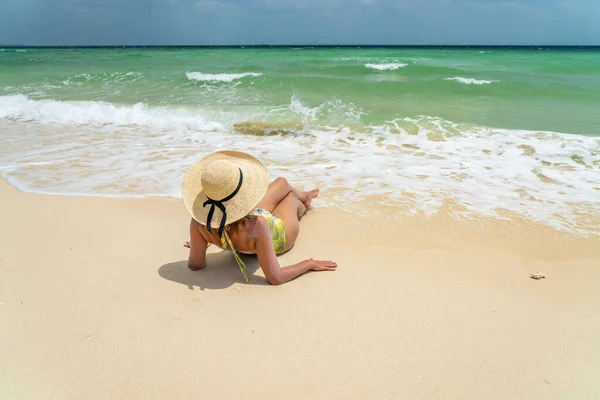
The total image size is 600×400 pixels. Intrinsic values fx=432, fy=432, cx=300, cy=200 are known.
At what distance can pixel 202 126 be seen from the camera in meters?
8.05

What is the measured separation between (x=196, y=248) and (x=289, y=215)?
0.80 m

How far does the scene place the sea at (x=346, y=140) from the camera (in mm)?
4340

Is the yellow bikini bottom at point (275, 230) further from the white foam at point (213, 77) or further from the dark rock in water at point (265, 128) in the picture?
the white foam at point (213, 77)

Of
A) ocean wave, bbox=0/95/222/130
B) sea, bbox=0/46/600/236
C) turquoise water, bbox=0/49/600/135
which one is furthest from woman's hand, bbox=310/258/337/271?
ocean wave, bbox=0/95/222/130

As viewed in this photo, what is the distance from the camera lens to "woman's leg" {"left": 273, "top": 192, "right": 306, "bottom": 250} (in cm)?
324

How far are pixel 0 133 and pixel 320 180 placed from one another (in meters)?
6.22

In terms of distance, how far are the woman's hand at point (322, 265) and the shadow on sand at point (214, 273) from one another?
340 millimetres

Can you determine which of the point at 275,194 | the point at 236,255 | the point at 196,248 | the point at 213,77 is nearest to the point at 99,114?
the point at 213,77

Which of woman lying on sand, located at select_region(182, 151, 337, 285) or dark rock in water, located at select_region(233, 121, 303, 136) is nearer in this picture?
woman lying on sand, located at select_region(182, 151, 337, 285)

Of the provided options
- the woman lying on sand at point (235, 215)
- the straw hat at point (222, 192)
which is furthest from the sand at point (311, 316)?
the straw hat at point (222, 192)

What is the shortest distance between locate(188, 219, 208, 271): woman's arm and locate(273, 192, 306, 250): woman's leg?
635 mm

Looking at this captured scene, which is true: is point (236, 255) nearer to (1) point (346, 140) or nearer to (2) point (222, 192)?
(2) point (222, 192)

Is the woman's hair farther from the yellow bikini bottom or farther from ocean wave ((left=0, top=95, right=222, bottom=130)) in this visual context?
ocean wave ((left=0, top=95, right=222, bottom=130))

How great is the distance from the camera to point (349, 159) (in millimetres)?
5555
